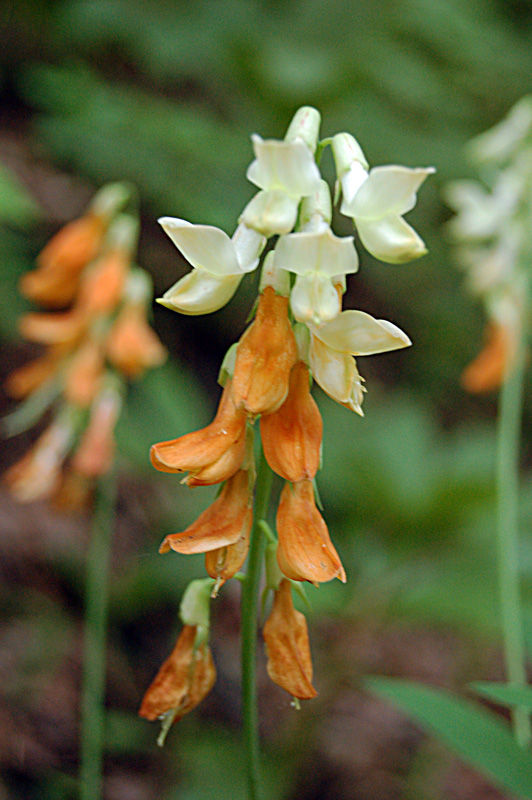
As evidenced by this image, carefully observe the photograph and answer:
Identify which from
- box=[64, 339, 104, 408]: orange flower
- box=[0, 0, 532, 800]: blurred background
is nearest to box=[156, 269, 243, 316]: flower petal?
box=[0, 0, 532, 800]: blurred background

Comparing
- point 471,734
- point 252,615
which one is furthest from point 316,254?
point 471,734

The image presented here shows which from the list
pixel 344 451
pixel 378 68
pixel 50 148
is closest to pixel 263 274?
pixel 344 451

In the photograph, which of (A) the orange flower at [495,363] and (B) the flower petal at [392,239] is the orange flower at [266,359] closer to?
(B) the flower petal at [392,239]

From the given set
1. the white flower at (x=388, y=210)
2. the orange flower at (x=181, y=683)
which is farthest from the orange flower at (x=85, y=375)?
the white flower at (x=388, y=210)

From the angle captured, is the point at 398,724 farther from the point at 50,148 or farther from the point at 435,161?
the point at 50,148

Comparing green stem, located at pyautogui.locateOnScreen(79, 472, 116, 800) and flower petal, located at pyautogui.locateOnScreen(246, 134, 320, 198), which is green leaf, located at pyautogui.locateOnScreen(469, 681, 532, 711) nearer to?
flower petal, located at pyautogui.locateOnScreen(246, 134, 320, 198)

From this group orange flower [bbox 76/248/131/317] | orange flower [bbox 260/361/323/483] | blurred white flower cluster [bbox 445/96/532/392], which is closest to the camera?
orange flower [bbox 260/361/323/483]
